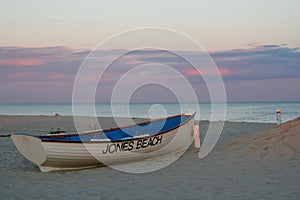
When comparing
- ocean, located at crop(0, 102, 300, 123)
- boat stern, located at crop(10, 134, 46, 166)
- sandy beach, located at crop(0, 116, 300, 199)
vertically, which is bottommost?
ocean, located at crop(0, 102, 300, 123)

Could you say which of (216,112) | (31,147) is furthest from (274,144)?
(216,112)

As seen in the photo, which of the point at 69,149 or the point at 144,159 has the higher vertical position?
the point at 69,149

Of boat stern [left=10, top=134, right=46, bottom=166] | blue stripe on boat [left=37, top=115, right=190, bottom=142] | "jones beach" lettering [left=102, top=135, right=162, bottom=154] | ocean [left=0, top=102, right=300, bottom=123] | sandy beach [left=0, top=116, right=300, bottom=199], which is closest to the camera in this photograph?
sandy beach [left=0, top=116, right=300, bottom=199]

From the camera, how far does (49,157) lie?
9648 millimetres

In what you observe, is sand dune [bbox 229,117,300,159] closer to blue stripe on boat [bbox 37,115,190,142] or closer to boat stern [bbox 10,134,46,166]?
blue stripe on boat [bbox 37,115,190,142]

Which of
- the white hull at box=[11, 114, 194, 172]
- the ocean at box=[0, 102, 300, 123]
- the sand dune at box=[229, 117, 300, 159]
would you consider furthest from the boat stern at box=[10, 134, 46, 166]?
the ocean at box=[0, 102, 300, 123]

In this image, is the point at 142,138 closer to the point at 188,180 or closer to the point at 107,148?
the point at 107,148

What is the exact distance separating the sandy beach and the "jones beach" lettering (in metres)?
0.52

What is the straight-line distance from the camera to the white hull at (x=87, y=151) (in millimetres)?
9641

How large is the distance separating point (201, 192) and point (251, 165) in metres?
2.29

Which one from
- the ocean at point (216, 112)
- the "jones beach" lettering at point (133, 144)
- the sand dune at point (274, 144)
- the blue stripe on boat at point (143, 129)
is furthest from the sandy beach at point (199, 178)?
the ocean at point (216, 112)

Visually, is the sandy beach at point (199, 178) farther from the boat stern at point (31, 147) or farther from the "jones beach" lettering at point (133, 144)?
the "jones beach" lettering at point (133, 144)

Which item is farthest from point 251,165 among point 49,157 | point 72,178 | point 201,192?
point 49,157

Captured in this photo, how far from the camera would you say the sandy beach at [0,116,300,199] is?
7324 mm
